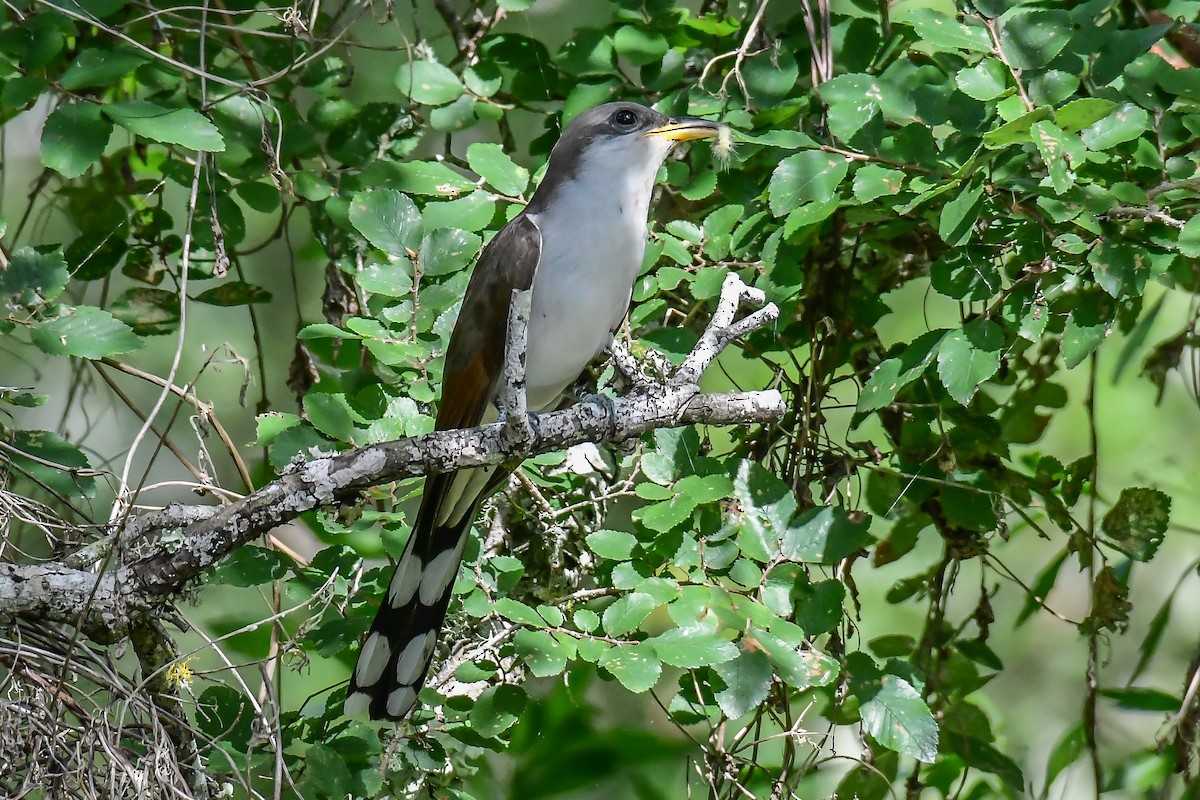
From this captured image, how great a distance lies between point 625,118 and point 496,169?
0.43 m

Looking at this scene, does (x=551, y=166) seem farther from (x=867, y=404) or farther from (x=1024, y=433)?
(x=1024, y=433)

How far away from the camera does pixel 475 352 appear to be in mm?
2711

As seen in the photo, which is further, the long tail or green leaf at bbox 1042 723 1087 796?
green leaf at bbox 1042 723 1087 796

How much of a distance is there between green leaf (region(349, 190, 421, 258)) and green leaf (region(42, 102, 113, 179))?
20.9 inches

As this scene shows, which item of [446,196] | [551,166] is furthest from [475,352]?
[551,166]

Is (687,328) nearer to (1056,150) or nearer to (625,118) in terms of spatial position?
(625,118)

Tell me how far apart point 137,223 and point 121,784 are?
71.8 inches

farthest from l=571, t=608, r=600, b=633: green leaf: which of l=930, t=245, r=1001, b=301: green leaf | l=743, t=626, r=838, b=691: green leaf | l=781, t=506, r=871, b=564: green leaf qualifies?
l=930, t=245, r=1001, b=301: green leaf

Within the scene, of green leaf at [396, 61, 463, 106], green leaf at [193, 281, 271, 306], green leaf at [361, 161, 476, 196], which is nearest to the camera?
green leaf at [361, 161, 476, 196]

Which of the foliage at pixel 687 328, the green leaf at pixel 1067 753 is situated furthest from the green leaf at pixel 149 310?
the green leaf at pixel 1067 753

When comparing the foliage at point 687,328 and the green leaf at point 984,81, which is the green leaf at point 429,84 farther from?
the green leaf at point 984,81

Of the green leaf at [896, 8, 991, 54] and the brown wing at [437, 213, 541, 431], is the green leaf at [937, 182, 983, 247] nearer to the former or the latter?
the green leaf at [896, 8, 991, 54]

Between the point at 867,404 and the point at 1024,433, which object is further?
the point at 1024,433

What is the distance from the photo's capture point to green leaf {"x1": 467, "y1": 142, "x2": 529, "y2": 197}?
2.70 meters
